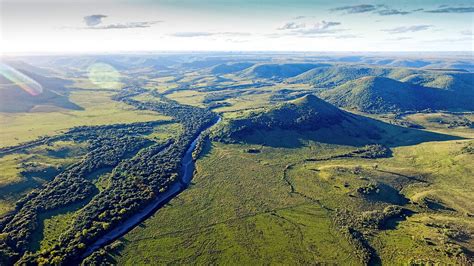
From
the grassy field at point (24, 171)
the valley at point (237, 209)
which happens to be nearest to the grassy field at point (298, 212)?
the valley at point (237, 209)

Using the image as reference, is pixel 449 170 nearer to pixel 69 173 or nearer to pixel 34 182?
pixel 69 173

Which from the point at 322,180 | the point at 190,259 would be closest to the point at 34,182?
the point at 190,259

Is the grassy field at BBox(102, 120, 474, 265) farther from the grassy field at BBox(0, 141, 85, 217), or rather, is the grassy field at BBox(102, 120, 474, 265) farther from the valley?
the grassy field at BBox(0, 141, 85, 217)

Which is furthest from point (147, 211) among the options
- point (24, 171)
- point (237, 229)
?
point (24, 171)

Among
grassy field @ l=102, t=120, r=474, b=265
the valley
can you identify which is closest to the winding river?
the valley

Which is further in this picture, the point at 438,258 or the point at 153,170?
the point at 153,170

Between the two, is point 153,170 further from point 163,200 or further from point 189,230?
point 189,230

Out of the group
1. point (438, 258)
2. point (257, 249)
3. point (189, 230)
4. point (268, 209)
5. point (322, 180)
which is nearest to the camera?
point (438, 258)

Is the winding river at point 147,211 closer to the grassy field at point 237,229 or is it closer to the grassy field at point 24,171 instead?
the grassy field at point 237,229

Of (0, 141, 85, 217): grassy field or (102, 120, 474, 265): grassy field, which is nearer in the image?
(102, 120, 474, 265): grassy field

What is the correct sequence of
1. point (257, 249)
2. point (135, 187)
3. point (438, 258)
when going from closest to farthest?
1. point (438, 258)
2. point (257, 249)
3. point (135, 187)
